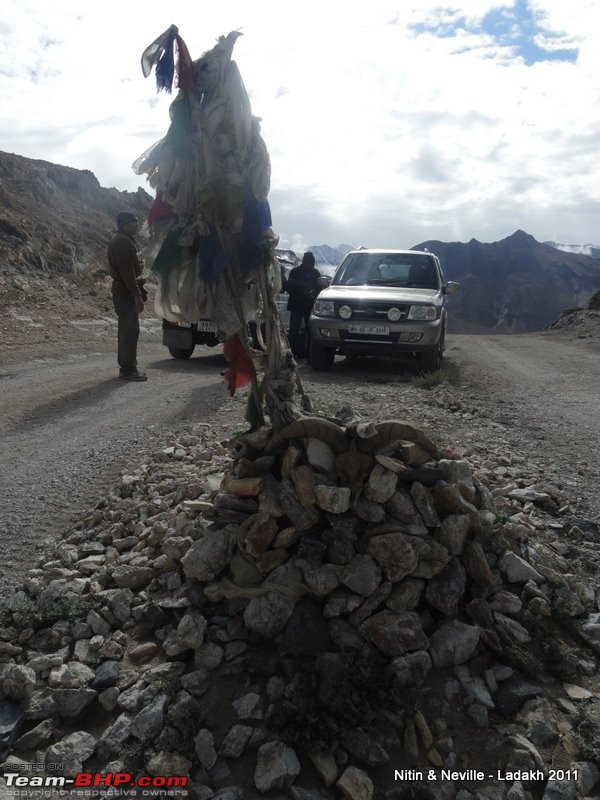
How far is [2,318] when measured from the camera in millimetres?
12922

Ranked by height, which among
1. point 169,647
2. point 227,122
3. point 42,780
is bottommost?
point 42,780

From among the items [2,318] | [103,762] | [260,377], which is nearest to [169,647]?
[103,762]

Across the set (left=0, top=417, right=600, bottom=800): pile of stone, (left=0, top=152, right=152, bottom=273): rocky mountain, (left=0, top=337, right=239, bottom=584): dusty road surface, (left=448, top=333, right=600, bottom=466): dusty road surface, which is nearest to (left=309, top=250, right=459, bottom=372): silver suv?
(left=448, top=333, right=600, bottom=466): dusty road surface

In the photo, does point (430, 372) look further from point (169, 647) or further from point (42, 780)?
point (42, 780)

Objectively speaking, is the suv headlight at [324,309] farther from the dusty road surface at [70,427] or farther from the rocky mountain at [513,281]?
the rocky mountain at [513,281]

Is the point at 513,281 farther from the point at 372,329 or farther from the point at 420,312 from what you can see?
the point at 372,329

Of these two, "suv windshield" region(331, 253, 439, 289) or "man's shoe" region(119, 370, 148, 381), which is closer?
"man's shoe" region(119, 370, 148, 381)

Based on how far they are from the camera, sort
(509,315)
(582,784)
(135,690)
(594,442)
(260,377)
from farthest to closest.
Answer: (509,315) < (594,442) < (260,377) < (135,690) < (582,784)

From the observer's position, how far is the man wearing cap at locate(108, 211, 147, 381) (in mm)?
7922

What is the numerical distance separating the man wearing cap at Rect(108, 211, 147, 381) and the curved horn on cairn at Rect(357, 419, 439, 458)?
5.59 m

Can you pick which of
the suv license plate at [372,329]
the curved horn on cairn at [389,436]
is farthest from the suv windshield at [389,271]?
the curved horn on cairn at [389,436]

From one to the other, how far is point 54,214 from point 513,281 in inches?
1414

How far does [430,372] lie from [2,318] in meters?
9.41

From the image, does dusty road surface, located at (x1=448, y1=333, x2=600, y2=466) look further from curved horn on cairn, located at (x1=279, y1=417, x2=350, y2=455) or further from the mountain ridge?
the mountain ridge
